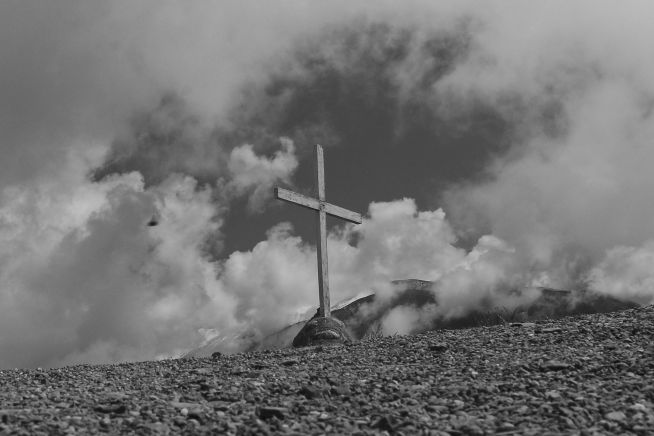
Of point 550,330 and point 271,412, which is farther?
point 550,330

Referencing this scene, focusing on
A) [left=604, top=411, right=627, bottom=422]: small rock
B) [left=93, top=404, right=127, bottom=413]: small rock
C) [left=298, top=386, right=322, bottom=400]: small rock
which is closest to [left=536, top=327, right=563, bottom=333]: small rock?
[left=604, top=411, right=627, bottom=422]: small rock

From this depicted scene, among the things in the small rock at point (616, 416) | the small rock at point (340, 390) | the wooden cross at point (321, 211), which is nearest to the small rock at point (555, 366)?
the small rock at point (616, 416)

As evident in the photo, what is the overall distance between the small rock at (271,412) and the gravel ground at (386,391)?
0.02m

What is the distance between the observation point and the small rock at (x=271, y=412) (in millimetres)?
9281

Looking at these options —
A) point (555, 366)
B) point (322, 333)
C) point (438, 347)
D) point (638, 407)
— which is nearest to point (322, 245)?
point (322, 333)

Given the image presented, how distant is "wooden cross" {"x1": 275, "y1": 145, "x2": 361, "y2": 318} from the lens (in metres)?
22.7

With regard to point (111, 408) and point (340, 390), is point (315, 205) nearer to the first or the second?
point (340, 390)

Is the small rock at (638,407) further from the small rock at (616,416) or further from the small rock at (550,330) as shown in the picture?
the small rock at (550,330)

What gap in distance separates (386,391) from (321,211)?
13291mm

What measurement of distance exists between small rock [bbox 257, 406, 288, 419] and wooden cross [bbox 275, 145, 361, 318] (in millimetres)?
12941

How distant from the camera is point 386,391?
10789mm

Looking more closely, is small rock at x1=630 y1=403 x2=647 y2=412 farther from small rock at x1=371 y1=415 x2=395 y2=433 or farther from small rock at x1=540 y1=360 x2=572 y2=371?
small rock at x1=371 y1=415 x2=395 y2=433

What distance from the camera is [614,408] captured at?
30.5ft

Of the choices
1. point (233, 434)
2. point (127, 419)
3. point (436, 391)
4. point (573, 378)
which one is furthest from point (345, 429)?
point (573, 378)
